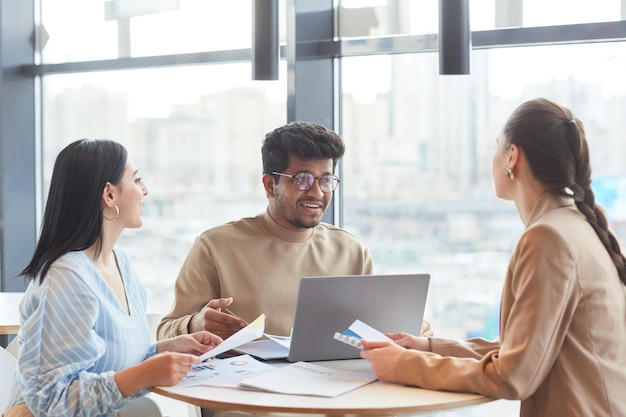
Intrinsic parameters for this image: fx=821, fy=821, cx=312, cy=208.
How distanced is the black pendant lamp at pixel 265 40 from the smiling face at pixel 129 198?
0.57 metres

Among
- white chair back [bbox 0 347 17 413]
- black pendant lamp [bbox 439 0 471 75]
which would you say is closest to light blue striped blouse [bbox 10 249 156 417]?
white chair back [bbox 0 347 17 413]

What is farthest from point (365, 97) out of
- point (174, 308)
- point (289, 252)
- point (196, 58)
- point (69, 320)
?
point (69, 320)

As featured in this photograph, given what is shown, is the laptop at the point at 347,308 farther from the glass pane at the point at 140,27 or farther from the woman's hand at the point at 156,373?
the glass pane at the point at 140,27

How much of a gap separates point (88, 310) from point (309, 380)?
1.98ft

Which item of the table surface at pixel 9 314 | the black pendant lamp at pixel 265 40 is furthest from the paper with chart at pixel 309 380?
the table surface at pixel 9 314

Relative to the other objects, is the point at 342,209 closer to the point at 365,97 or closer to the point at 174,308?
the point at 365,97

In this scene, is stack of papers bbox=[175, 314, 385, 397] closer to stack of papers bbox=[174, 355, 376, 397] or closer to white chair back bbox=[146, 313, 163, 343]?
stack of papers bbox=[174, 355, 376, 397]

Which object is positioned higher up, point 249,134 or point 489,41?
point 489,41

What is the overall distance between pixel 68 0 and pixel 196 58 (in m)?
1.05

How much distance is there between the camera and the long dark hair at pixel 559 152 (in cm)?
204

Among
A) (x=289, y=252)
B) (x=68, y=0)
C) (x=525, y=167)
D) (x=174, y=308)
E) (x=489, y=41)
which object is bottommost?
(x=174, y=308)

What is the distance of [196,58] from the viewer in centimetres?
426

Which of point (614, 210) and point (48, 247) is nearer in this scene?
point (48, 247)

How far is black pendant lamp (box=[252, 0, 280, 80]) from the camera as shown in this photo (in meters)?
2.67
